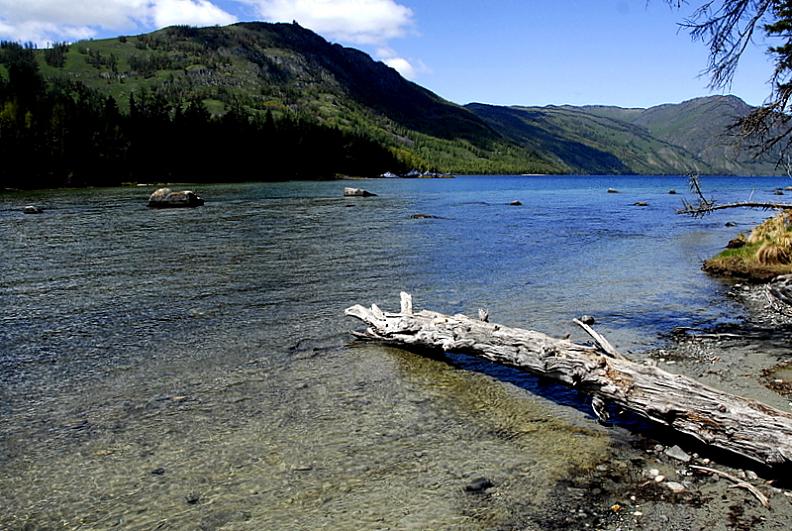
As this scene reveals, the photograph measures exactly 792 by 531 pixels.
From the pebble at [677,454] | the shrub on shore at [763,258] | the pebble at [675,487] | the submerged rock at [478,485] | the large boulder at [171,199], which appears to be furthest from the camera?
the large boulder at [171,199]

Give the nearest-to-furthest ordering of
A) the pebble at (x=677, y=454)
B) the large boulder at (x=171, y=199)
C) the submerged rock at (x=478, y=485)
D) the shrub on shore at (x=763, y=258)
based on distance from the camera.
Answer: the submerged rock at (x=478, y=485) < the pebble at (x=677, y=454) < the shrub on shore at (x=763, y=258) < the large boulder at (x=171, y=199)

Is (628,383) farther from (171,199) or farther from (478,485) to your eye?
(171,199)

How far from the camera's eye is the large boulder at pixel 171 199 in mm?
55641

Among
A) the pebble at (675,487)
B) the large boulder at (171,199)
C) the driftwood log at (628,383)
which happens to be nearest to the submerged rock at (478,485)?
the pebble at (675,487)

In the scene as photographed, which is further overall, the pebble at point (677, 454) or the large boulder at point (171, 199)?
the large boulder at point (171, 199)

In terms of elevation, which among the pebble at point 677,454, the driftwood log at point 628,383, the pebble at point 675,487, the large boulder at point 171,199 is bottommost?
the pebble at point 675,487

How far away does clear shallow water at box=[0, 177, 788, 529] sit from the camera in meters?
7.20

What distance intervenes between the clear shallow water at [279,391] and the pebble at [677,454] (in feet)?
3.08

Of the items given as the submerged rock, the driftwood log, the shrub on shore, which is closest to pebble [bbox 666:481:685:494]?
the driftwood log

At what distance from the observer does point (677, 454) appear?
26.4 ft

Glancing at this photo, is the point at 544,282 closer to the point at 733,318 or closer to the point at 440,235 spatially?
the point at 733,318

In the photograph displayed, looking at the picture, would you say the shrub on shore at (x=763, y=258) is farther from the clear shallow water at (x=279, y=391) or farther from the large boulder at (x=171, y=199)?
the large boulder at (x=171, y=199)

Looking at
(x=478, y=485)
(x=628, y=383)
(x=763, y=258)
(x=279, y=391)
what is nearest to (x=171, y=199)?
(x=279, y=391)

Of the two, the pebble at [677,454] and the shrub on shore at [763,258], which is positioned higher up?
the shrub on shore at [763,258]
